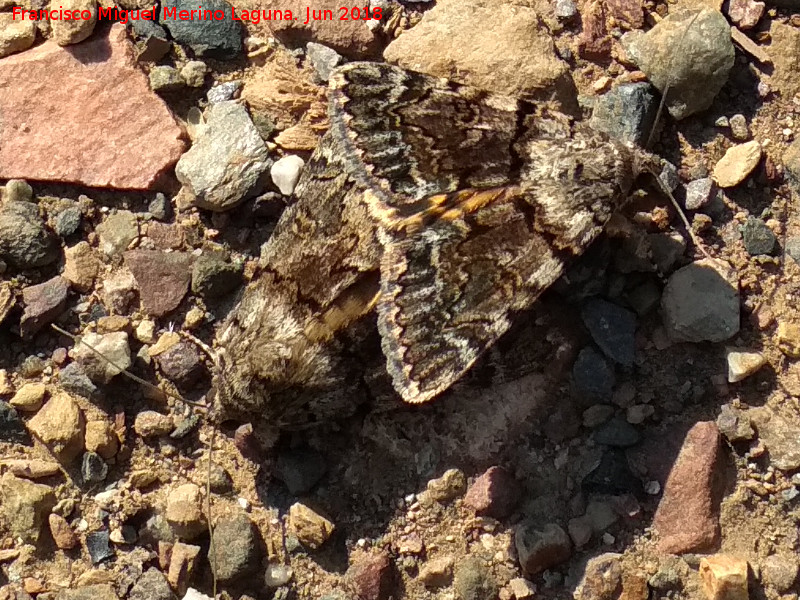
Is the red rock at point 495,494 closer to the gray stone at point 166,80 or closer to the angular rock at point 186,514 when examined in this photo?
the angular rock at point 186,514

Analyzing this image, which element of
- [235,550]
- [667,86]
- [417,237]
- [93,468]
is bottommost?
[235,550]

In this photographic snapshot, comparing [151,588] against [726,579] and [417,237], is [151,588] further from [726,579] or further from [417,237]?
[726,579]

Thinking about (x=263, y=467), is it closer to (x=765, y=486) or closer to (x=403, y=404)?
(x=403, y=404)

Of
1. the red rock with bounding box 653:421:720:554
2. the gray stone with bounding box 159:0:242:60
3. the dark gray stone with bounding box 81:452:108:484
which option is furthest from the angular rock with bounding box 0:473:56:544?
the red rock with bounding box 653:421:720:554

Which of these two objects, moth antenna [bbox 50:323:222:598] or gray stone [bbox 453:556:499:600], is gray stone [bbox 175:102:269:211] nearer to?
moth antenna [bbox 50:323:222:598]

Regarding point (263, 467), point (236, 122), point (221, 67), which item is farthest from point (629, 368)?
point (221, 67)

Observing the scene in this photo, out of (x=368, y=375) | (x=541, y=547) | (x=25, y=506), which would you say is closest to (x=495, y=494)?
(x=541, y=547)
